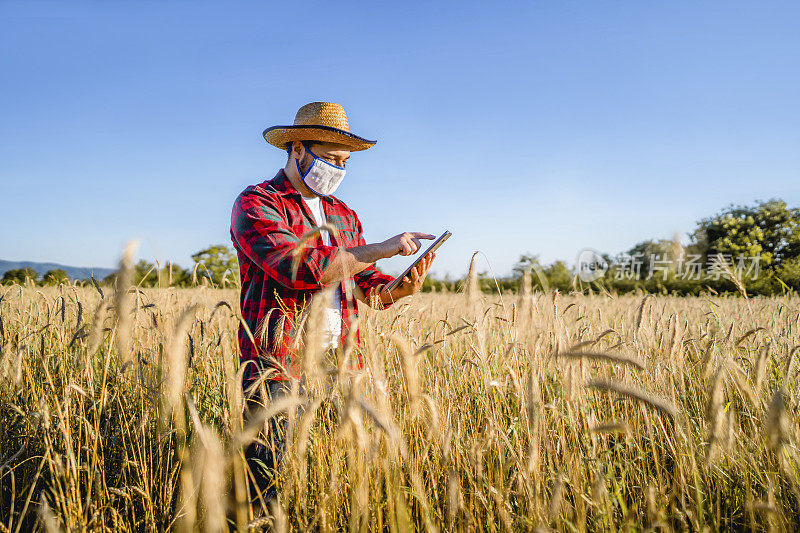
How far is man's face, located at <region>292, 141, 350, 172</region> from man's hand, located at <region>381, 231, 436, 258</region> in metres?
0.66

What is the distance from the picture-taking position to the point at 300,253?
158cm

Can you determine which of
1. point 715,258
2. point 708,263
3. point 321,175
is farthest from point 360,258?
point 708,263

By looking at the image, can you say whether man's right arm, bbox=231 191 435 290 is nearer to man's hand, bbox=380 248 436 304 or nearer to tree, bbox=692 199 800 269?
man's hand, bbox=380 248 436 304

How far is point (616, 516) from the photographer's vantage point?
1.56 metres

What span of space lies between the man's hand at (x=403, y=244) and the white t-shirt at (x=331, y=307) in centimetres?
36

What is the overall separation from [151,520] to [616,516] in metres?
1.66

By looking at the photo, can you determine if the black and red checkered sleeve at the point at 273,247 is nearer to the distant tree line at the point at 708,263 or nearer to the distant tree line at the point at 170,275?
the distant tree line at the point at 170,275

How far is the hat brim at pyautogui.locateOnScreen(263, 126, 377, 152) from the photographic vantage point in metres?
2.36

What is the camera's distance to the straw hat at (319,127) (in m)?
2.36

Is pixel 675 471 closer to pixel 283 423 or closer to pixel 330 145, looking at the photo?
pixel 283 423

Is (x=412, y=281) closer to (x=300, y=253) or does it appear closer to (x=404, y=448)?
(x=300, y=253)

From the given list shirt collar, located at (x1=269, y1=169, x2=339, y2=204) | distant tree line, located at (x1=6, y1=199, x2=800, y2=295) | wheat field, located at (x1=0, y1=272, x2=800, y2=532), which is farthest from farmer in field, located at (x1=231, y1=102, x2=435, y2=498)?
distant tree line, located at (x1=6, y1=199, x2=800, y2=295)

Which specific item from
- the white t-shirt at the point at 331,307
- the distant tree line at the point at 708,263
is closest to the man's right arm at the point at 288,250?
the white t-shirt at the point at 331,307

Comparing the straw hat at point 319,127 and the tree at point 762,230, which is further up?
the tree at point 762,230
